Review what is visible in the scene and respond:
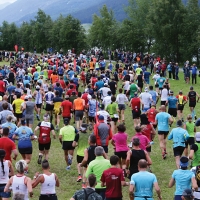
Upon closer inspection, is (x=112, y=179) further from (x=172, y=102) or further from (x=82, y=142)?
(x=172, y=102)

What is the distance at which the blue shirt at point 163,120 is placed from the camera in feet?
44.8

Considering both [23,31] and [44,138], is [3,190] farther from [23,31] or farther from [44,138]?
[23,31]

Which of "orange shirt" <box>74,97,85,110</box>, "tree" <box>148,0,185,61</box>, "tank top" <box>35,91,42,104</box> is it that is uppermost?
"tree" <box>148,0,185,61</box>

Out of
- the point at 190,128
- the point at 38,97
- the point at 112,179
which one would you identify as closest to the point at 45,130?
the point at 190,128

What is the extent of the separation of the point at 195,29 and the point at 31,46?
3432 centimetres

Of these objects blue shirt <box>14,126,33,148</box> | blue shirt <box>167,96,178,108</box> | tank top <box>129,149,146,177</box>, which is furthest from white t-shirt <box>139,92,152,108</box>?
tank top <box>129,149,146,177</box>

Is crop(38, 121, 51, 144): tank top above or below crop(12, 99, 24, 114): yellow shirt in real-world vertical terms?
below

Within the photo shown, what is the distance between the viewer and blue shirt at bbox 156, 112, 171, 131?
44.8 feet

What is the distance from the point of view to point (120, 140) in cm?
1119

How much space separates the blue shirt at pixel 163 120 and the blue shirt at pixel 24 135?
414cm

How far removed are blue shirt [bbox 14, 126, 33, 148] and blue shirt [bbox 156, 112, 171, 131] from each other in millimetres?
4139

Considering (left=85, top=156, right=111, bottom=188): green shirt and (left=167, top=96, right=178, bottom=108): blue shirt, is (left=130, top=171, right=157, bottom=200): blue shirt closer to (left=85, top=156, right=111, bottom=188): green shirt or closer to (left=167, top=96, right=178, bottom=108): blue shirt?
(left=85, top=156, right=111, bottom=188): green shirt

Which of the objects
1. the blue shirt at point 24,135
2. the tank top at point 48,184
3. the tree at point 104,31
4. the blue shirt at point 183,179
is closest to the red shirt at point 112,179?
the tank top at point 48,184

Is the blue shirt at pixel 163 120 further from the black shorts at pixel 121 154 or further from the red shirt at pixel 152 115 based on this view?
Answer: the black shorts at pixel 121 154
